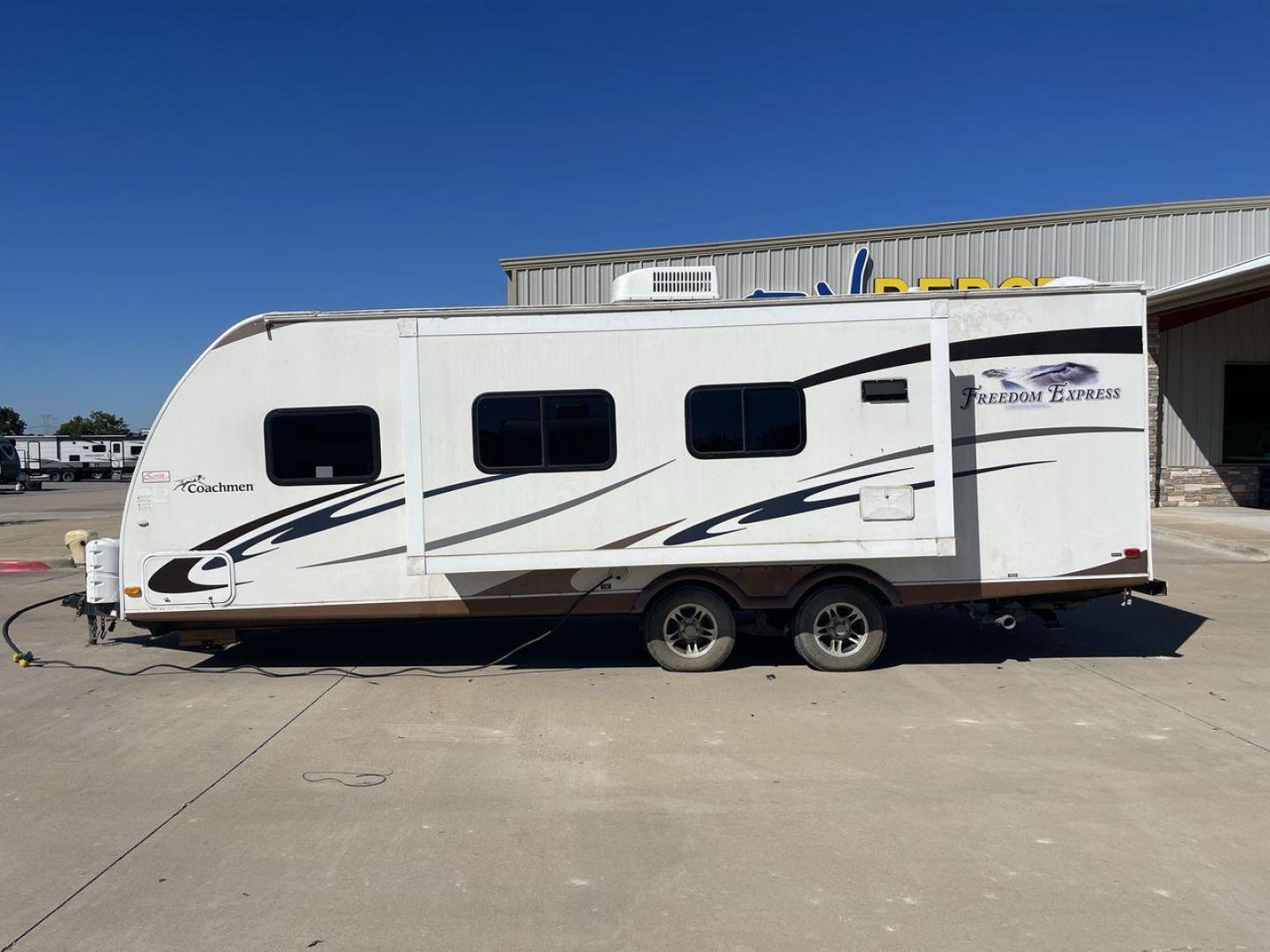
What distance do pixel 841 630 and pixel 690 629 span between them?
1.24 metres

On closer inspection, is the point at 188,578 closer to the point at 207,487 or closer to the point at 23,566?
the point at 207,487

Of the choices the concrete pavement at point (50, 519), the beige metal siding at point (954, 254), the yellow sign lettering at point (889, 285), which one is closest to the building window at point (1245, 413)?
the beige metal siding at point (954, 254)

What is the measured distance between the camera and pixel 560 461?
6.72 metres

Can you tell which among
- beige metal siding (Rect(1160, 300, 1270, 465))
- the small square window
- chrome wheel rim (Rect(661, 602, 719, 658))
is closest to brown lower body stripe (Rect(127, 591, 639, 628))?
chrome wheel rim (Rect(661, 602, 719, 658))

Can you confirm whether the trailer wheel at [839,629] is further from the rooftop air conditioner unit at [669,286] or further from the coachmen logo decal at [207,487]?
the coachmen logo decal at [207,487]

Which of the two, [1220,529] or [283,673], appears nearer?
[283,673]

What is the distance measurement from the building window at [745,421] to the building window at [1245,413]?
651 inches

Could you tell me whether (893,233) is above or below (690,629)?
above

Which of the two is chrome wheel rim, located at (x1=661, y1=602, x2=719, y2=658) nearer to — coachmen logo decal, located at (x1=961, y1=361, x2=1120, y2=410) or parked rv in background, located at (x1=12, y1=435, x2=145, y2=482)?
coachmen logo decal, located at (x1=961, y1=361, x2=1120, y2=410)

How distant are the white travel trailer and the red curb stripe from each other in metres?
8.09

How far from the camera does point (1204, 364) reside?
18.5 m

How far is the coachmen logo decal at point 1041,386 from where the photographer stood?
6836 millimetres

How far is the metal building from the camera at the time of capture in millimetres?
A: 18500

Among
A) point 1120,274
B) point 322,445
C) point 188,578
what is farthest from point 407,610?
point 1120,274
